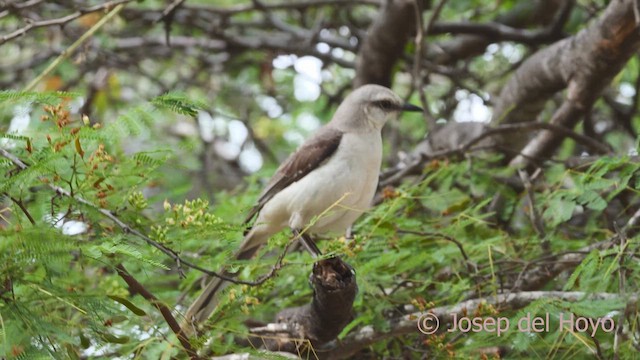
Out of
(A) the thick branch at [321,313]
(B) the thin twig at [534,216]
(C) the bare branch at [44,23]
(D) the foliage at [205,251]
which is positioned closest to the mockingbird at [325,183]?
(D) the foliage at [205,251]

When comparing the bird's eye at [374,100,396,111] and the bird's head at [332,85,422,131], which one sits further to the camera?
the bird's eye at [374,100,396,111]

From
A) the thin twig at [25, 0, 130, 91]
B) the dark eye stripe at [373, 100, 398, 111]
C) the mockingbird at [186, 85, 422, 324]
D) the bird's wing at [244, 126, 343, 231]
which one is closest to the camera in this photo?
the mockingbird at [186, 85, 422, 324]

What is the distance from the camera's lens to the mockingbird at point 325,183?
16.9 feet

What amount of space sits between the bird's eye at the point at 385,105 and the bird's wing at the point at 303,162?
0.42 metres

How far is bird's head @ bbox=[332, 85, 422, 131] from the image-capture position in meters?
5.65

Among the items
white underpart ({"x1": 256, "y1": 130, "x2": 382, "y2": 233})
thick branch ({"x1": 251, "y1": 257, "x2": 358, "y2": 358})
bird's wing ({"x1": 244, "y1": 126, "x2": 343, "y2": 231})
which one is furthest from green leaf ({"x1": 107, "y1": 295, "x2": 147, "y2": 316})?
bird's wing ({"x1": 244, "y1": 126, "x2": 343, "y2": 231})

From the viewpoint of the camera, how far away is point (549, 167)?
21.2ft

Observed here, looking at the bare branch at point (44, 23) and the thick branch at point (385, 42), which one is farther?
the thick branch at point (385, 42)

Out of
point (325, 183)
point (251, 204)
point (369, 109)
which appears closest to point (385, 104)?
point (369, 109)

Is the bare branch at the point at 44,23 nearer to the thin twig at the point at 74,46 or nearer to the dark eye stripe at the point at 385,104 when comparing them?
the thin twig at the point at 74,46

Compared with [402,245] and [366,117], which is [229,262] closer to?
[402,245]

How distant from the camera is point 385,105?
5.89m

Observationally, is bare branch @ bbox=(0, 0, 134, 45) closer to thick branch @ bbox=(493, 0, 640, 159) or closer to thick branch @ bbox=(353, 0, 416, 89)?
thick branch @ bbox=(353, 0, 416, 89)

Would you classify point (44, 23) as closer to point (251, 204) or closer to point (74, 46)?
point (74, 46)
